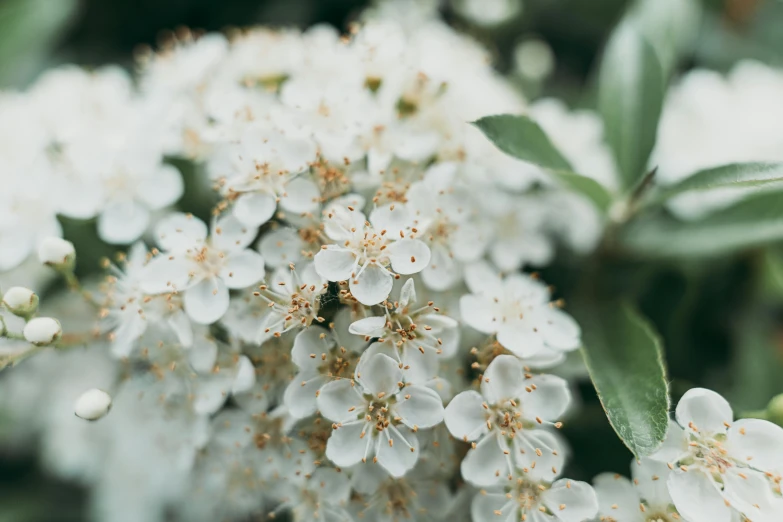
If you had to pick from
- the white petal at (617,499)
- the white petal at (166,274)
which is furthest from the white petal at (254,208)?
the white petal at (617,499)

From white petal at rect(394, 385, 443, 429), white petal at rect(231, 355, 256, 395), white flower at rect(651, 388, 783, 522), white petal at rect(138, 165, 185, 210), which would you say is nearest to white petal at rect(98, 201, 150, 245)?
white petal at rect(138, 165, 185, 210)

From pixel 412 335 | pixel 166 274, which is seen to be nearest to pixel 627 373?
pixel 412 335

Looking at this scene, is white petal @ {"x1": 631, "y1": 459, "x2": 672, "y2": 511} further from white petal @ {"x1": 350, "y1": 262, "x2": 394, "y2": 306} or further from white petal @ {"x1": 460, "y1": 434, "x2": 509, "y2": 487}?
white petal @ {"x1": 350, "y1": 262, "x2": 394, "y2": 306}

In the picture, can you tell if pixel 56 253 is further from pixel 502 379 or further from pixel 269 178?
pixel 502 379

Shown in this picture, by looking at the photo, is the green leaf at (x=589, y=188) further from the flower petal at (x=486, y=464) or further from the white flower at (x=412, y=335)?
the flower petal at (x=486, y=464)

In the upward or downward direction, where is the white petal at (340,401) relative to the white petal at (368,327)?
A: downward

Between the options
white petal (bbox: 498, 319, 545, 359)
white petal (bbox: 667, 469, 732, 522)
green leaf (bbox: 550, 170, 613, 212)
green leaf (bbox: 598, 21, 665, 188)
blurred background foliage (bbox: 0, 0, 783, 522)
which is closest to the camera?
white petal (bbox: 667, 469, 732, 522)

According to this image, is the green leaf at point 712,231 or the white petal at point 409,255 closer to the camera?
the white petal at point 409,255
